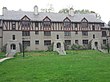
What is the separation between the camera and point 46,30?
5134 cm

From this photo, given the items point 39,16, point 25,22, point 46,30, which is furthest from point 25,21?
point 46,30

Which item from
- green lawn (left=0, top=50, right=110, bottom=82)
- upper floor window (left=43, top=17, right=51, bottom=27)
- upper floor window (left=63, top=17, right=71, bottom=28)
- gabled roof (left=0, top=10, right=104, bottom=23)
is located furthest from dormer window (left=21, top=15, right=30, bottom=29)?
green lawn (left=0, top=50, right=110, bottom=82)

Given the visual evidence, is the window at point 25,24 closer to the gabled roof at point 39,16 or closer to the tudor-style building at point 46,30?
the tudor-style building at point 46,30

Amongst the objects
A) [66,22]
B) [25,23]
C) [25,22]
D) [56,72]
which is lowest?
[56,72]

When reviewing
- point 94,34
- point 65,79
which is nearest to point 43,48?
point 94,34

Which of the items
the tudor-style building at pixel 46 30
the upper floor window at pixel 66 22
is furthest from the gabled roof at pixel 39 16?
the upper floor window at pixel 66 22

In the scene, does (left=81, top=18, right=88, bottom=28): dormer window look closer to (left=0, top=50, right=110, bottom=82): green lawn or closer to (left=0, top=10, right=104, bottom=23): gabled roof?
(left=0, top=10, right=104, bottom=23): gabled roof

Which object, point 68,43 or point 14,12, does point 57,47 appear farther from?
point 14,12

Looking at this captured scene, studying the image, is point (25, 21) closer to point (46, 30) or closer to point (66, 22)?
point (46, 30)

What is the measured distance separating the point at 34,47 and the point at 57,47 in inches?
215

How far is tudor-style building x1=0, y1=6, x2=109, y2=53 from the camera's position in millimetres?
49031

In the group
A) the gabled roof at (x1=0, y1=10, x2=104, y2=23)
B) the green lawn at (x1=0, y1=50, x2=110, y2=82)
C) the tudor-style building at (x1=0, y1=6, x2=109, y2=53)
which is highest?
the gabled roof at (x1=0, y1=10, x2=104, y2=23)

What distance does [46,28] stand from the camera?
51312mm

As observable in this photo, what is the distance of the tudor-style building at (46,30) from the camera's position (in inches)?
1930
